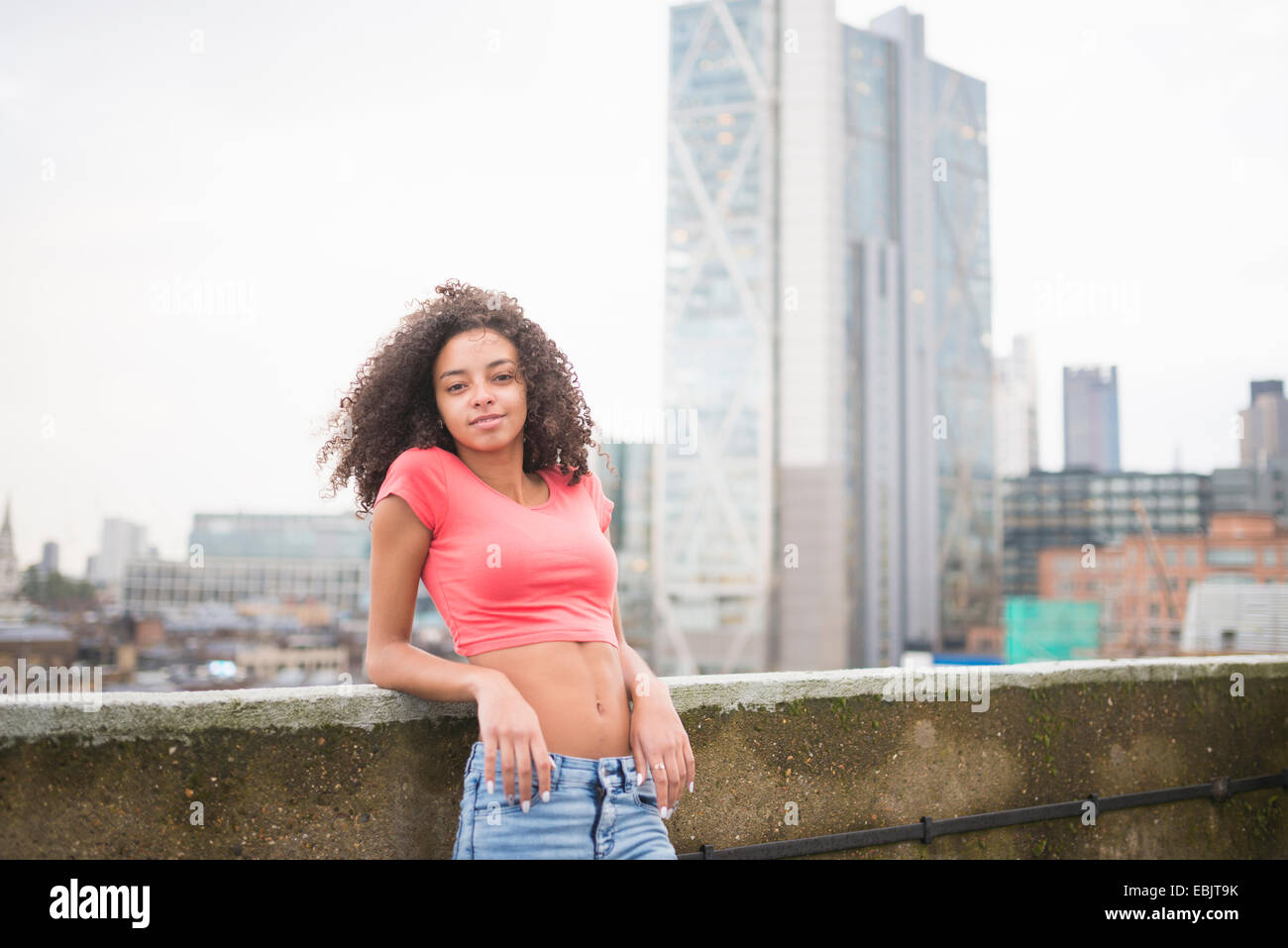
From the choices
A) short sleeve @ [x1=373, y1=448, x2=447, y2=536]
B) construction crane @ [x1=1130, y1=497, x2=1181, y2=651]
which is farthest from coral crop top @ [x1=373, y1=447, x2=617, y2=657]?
construction crane @ [x1=1130, y1=497, x2=1181, y2=651]

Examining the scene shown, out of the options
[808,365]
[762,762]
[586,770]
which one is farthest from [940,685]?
[808,365]

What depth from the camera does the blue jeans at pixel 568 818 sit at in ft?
6.25

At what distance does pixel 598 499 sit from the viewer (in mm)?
2529

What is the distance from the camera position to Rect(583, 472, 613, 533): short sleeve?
2473mm

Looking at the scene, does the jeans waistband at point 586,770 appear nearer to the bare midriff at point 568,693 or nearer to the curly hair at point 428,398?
the bare midriff at point 568,693

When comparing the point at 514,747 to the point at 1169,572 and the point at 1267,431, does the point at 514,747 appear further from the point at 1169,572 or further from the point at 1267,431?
the point at 1267,431

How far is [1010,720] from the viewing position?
3396 millimetres

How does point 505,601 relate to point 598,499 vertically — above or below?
below

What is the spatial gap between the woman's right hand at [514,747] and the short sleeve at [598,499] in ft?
2.13

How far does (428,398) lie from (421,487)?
36cm

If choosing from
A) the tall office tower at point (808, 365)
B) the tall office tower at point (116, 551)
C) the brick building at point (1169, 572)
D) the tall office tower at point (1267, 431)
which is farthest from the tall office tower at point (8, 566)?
the tall office tower at point (1267, 431)
